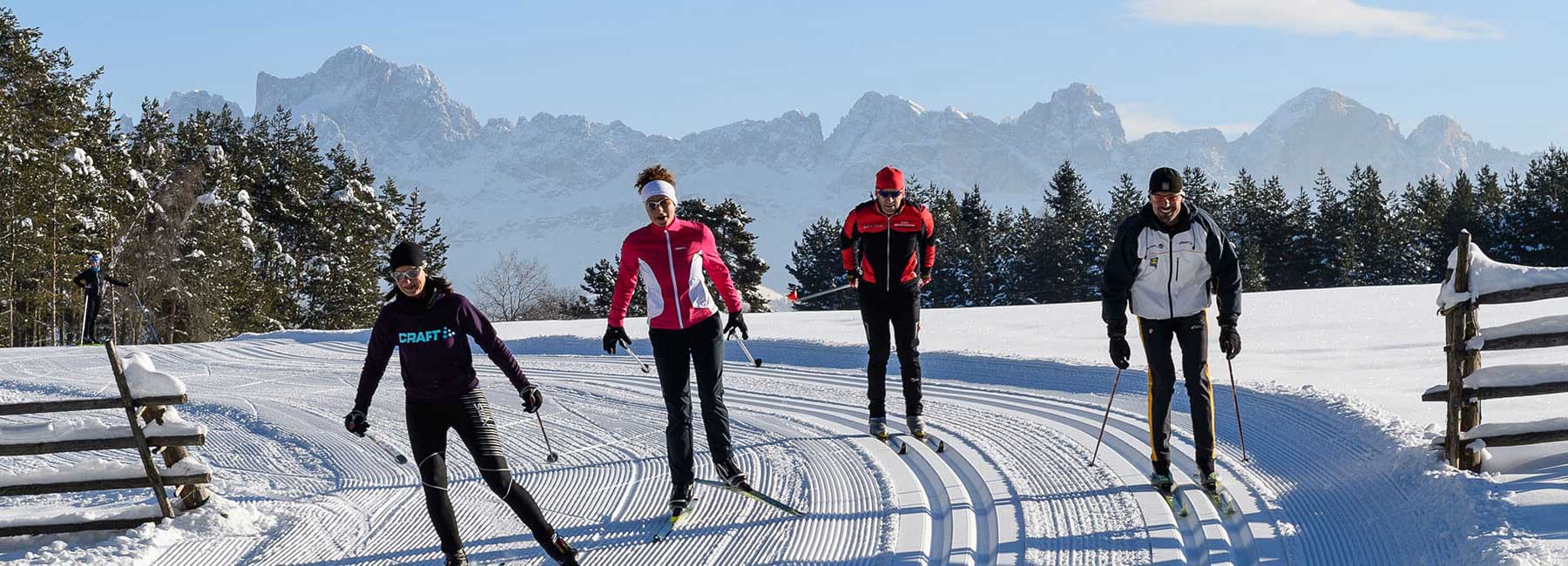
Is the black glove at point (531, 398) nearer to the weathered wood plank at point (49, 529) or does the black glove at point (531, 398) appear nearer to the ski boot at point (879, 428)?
the weathered wood plank at point (49, 529)

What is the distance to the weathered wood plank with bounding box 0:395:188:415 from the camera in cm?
640

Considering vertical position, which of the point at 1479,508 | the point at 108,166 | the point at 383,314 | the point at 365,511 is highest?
the point at 108,166

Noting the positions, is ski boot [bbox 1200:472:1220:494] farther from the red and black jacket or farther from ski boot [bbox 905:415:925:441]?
the red and black jacket

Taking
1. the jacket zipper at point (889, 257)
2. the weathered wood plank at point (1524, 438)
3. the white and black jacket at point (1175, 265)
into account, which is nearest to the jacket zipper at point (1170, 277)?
the white and black jacket at point (1175, 265)

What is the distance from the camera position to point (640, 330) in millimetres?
18250

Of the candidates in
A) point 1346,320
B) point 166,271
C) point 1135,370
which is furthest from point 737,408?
point 166,271

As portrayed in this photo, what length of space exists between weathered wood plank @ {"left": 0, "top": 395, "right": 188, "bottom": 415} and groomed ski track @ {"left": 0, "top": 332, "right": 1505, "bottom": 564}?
30.2 inches

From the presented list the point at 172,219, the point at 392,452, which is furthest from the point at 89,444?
the point at 172,219

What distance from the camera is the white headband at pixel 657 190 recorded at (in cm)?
624

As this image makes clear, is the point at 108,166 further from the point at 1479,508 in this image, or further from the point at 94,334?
the point at 1479,508

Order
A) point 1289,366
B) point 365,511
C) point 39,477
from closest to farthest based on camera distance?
point 39,477 < point 365,511 < point 1289,366

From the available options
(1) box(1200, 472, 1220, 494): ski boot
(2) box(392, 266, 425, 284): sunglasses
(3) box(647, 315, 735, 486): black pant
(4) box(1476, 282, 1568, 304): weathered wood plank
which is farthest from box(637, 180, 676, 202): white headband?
(4) box(1476, 282, 1568, 304): weathered wood plank

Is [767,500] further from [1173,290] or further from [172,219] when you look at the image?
[172,219]

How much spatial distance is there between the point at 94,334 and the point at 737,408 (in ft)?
60.2
